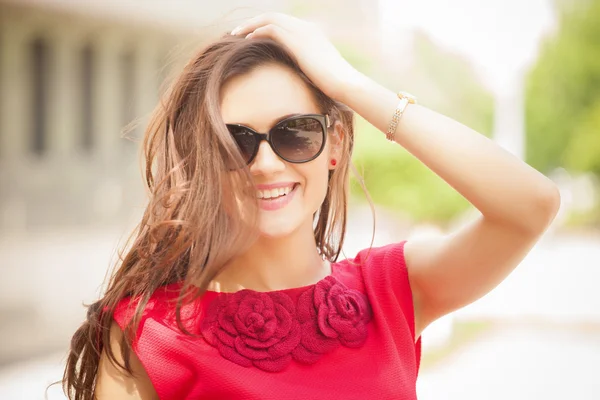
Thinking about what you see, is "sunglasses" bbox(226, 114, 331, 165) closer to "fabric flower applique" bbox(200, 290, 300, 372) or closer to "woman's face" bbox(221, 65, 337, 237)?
"woman's face" bbox(221, 65, 337, 237)

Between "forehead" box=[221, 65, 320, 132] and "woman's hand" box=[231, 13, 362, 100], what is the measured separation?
0.06 meters

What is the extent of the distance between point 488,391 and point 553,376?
0.77 m

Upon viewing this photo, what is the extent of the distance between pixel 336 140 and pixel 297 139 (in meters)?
0.28

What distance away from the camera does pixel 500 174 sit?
5.71ft

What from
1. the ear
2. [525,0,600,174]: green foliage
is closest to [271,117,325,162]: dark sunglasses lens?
the ear

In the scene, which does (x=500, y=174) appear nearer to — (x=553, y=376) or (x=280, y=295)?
(x=280, y=295)

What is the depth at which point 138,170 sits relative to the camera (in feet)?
32.8

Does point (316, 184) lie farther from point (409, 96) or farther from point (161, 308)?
point (161, 308)

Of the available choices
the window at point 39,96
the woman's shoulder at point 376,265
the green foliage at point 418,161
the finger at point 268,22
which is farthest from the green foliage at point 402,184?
the finger at point 268,22

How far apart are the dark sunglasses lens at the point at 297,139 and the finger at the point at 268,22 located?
0.91 feet

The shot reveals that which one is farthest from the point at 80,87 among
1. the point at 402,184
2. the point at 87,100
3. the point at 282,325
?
the point at 282,325

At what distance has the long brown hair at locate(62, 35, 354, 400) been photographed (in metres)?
1.81

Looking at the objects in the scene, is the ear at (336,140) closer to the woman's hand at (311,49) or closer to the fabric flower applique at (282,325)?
the woman's hand at (311,49)

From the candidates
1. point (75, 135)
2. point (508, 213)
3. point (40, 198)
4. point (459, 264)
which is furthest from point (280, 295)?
point (75, 135)
